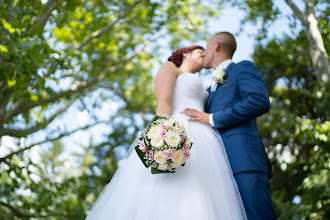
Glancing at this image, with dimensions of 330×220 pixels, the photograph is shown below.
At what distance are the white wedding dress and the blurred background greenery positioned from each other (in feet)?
4.87

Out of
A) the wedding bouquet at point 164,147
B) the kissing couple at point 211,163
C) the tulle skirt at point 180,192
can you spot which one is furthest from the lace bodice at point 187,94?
the wedding bouquet at point 164,147

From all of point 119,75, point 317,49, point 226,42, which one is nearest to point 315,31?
point 317,49

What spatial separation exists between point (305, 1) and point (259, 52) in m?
6.24

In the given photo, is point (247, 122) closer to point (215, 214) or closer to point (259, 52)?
point (215, 214)

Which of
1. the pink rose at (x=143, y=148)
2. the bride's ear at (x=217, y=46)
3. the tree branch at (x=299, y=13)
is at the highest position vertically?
the tree branch at (x=299, y=13)

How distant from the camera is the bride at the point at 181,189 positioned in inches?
89.0

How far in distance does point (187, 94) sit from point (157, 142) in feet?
3.18

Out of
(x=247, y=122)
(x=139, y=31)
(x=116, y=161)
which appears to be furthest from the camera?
(x=116, y=161)

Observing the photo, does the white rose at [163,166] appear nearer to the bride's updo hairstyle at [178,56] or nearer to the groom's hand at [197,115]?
the groom's hand at [197,115]

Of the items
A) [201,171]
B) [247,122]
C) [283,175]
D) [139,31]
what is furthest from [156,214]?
[283,175]

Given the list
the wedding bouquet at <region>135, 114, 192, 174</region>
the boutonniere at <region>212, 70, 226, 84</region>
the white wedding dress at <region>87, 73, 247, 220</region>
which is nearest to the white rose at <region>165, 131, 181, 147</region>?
the wedding bouquet at <region>135, 114, 192, 174</region>

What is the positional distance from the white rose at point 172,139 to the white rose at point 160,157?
91mm

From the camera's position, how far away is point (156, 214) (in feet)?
7.36

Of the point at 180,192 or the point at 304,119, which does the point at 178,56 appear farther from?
the point at 304,119
